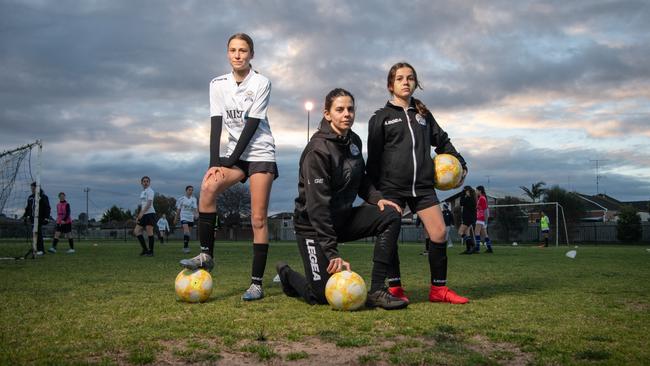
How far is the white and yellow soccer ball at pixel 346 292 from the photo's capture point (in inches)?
181

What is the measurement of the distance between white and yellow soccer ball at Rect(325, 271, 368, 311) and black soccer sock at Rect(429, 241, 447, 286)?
0.99 metres

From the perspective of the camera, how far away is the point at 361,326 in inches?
156

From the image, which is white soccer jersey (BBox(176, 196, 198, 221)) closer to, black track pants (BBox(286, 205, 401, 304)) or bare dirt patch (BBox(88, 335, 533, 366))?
black track pants (BBox(286, 205, 401, 304))

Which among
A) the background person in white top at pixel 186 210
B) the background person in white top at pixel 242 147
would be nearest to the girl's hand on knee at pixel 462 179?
the background person in white top at pixel 242 147

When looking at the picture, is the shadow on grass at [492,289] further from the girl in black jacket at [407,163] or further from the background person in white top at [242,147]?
the background person in white top at [242,147]

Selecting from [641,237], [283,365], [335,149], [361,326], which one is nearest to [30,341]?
[283,365]

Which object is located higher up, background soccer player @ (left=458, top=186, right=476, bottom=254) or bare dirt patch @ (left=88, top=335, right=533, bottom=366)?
background soccer player @ (left=458, top=186, right=476, bottom=254)

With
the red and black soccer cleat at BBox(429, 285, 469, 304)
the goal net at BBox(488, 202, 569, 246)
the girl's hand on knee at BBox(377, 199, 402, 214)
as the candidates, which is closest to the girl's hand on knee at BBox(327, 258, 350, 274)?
the girl's hand on knee at BBox(377, 199, 402, 214)

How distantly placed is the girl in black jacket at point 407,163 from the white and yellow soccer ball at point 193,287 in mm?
1746

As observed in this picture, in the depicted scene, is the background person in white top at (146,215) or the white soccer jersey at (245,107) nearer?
the white soccer jersey at (245,107)

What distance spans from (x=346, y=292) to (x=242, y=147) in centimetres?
178

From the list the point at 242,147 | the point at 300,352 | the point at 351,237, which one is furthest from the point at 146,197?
the point at 300,352

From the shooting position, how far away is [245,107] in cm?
559

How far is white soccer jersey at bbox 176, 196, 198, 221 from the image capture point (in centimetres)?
A: 2064
